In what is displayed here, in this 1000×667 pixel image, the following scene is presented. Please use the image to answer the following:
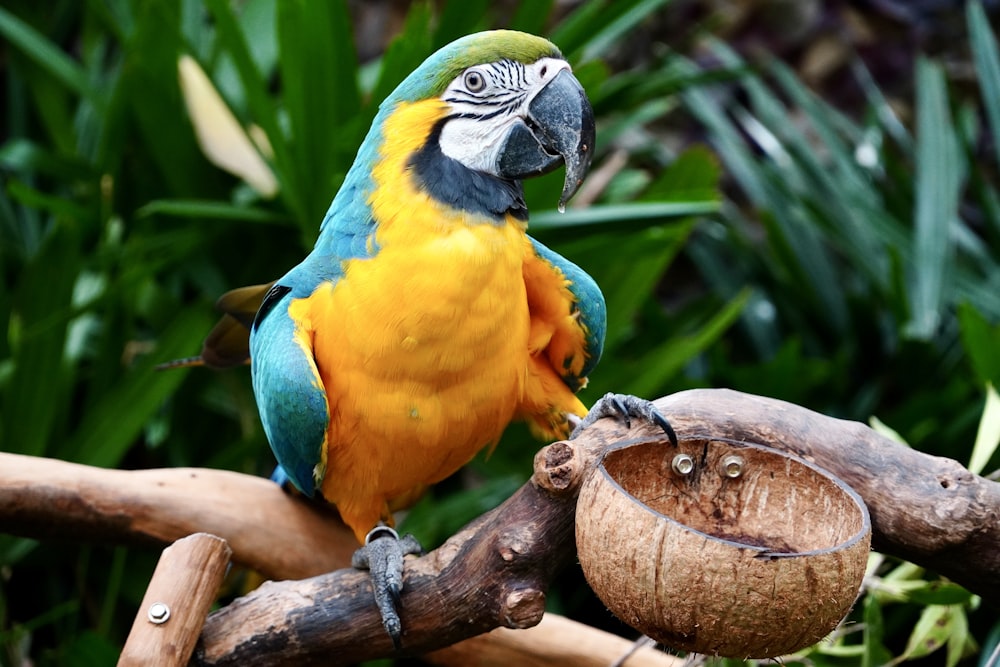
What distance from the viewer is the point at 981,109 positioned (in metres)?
3.85

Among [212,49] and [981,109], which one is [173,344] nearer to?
[212,49]

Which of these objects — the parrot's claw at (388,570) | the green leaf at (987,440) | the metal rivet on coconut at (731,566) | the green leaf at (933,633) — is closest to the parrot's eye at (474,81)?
Answer: the metal rivet on coconut at (731,566)

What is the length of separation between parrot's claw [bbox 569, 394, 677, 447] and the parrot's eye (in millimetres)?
407

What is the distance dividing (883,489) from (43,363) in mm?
1566

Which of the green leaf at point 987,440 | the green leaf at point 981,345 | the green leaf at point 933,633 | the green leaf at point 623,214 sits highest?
the green leaf at point 623,214

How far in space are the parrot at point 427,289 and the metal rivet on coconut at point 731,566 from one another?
18cm

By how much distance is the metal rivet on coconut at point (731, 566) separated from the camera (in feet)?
3.01

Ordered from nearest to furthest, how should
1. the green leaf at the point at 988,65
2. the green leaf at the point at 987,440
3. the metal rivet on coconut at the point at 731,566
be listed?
the metal rivet on coconut at the point at 731,566, the green leaf at the point at 987,440, the green leaf at the point at 988,65

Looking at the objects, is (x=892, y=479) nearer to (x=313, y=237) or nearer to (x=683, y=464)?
(x=683, y=464)

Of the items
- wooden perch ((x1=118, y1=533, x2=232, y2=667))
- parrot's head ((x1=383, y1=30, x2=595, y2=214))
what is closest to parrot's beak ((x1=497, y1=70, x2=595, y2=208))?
parrot's head ((x1=383, y1=30, x2=595, y2=214))

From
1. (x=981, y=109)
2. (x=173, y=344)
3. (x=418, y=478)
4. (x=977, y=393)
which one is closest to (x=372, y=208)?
(x=418, y=478)

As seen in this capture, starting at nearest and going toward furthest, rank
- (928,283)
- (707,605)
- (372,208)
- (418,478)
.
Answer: (707,605)
(372,208)
(418,478)
(928,283)

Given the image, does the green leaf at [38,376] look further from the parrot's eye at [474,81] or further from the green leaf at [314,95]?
the parrot's eye at [474,81]

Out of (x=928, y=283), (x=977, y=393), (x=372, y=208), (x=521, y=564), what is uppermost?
(x=372, y=208)
